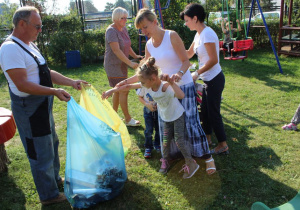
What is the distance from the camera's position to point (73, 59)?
960cm

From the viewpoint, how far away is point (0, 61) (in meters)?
2.16

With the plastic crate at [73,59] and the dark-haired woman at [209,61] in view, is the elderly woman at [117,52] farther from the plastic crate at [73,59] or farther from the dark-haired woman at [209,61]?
the plastic crate at [73,59]

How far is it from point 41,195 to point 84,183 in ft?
1.63

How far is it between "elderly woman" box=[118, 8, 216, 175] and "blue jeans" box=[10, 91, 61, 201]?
941mm

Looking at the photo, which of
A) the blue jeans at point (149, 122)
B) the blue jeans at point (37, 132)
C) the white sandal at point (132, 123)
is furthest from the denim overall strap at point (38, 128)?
the white sandal at point (132, 123)

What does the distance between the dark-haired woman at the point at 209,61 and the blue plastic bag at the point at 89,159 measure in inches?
47.5

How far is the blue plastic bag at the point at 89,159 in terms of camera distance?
2334 millimetres

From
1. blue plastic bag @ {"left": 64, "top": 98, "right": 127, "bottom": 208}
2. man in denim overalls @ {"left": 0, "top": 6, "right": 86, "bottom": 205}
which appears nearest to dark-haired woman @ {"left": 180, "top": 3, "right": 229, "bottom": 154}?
blue plastic bag @ {"left": 64, "top": 98, "right": 127, "bottom": 208}

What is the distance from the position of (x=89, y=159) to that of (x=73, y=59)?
7.81 metres

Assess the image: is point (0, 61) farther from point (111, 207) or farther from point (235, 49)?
point (235, 49)

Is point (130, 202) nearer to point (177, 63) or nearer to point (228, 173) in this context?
point (228, 173)

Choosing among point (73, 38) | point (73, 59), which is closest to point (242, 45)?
point (73, 59)

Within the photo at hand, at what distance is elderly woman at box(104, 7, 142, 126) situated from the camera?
3.84m

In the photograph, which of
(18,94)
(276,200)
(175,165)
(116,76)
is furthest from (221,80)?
(18,94)
